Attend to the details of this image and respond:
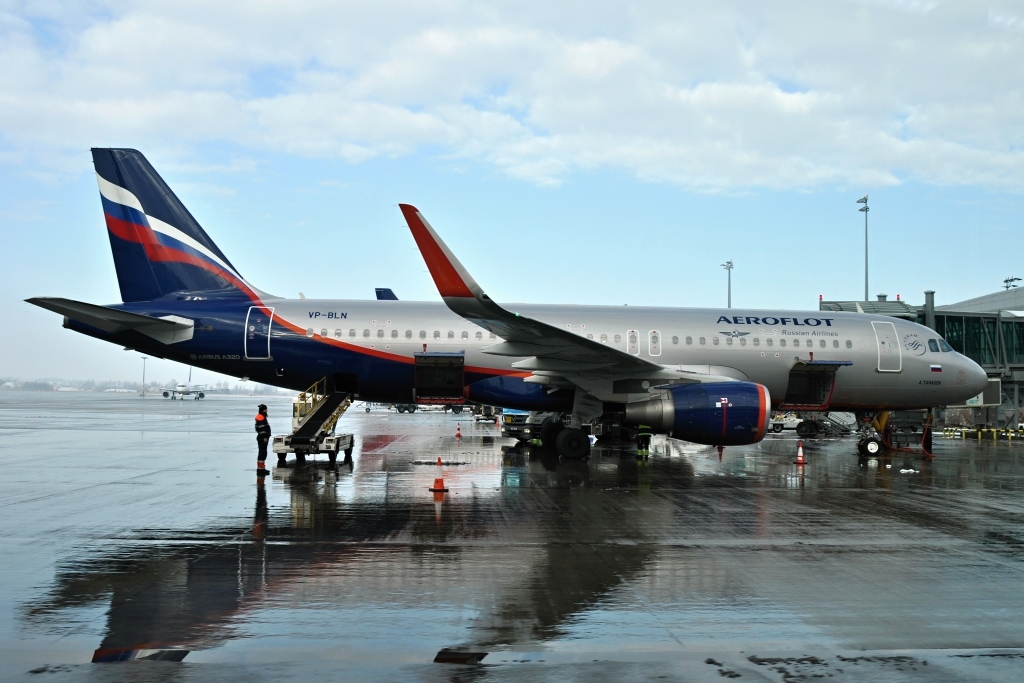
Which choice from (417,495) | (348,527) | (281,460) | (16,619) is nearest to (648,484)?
(417,495)

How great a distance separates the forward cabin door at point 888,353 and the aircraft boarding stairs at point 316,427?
1314 centimetres

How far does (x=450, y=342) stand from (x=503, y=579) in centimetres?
1178

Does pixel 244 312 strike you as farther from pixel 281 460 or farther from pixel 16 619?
pixel 16 619

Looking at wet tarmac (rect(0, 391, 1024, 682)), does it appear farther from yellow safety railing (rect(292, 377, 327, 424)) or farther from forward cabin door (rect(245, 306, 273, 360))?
forward cabin door (rect(245, 306, 273, 360))

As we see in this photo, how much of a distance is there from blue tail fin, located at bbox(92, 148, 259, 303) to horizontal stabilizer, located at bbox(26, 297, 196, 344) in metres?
1.28

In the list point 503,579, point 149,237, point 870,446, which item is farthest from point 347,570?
point 870,446

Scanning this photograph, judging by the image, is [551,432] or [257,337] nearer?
[257,337]

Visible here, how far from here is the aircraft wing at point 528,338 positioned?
1398cm

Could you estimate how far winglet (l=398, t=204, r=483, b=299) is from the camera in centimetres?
1387

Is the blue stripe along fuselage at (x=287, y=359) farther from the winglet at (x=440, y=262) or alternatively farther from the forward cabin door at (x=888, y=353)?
the forward cabin door at (x=888, y=353)

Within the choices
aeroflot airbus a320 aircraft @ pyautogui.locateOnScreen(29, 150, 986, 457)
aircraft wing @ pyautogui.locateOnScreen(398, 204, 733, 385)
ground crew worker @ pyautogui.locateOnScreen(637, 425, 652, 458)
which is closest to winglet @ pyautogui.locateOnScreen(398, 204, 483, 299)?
aircraft wing @ pyautogui.locateOnScreen(398, 204, 733, 385)

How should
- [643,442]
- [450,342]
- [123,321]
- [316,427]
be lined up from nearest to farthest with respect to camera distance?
1. [316,427]
2. [123,321]
3. [450,342]
4. [643,442]

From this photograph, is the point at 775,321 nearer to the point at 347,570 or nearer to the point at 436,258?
the point at 436,258

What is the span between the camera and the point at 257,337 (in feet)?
58.8
